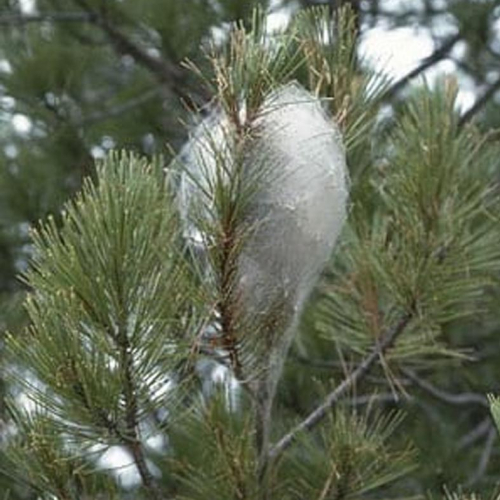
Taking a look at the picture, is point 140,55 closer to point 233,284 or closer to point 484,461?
point 484,461

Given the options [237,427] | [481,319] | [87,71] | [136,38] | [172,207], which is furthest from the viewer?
[87,71]

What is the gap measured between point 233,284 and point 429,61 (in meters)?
1.46

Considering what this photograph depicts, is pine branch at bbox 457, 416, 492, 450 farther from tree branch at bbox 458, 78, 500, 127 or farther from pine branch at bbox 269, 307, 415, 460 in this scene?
pine branch at bbox 269, 307, 415, 460

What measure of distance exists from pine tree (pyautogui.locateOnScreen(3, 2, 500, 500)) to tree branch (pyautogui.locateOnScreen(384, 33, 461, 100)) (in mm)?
792

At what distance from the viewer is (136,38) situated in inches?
102

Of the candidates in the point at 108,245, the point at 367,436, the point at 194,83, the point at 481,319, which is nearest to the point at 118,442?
the point at 108,245

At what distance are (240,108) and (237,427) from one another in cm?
47

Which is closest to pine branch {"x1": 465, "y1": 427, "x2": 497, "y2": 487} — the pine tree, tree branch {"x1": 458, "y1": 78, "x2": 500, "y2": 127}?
tree branch {"x1": 458, "y1": 78, "x2": 500, "y2": 127}

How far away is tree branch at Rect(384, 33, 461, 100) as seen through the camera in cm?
251

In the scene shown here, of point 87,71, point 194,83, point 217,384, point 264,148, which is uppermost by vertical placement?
point 87,71

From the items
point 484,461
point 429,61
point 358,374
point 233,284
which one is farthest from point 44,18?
point 233,284

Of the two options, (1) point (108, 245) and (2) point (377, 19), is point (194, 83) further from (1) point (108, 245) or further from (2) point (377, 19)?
(1) point (108, 245)

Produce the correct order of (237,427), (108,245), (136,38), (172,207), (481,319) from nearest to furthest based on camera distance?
(108,245), (172,207), (237,427), (481,319), (136,38)

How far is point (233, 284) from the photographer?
1.34 m
